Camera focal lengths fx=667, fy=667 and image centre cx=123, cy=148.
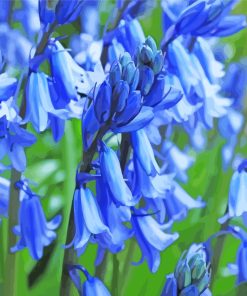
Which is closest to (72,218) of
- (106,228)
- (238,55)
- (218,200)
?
(106,228)

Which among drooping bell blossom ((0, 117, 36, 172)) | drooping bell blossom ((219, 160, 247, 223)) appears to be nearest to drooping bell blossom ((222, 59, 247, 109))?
drooping bell blossom ((219, 160, 247, 223))

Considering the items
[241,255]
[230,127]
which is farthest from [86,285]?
[230,127]

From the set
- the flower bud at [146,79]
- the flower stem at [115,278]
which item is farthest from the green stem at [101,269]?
the flower bud at [146,79]

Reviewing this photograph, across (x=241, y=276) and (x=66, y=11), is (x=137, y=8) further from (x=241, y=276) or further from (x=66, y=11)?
(x=241, y=276)

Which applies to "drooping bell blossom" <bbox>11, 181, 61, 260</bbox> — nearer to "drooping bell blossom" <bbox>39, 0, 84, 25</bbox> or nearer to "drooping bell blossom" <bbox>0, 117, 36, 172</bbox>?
"drooping bell blossom" <bbox>0, 117, 36, 172</bbox>

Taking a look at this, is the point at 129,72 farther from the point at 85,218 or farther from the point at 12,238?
the point at 12,238

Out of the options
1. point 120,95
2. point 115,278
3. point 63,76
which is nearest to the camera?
point 120,95

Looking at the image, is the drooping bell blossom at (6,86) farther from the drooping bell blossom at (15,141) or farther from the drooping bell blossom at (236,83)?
the drooping bell blossom at (236,83)
